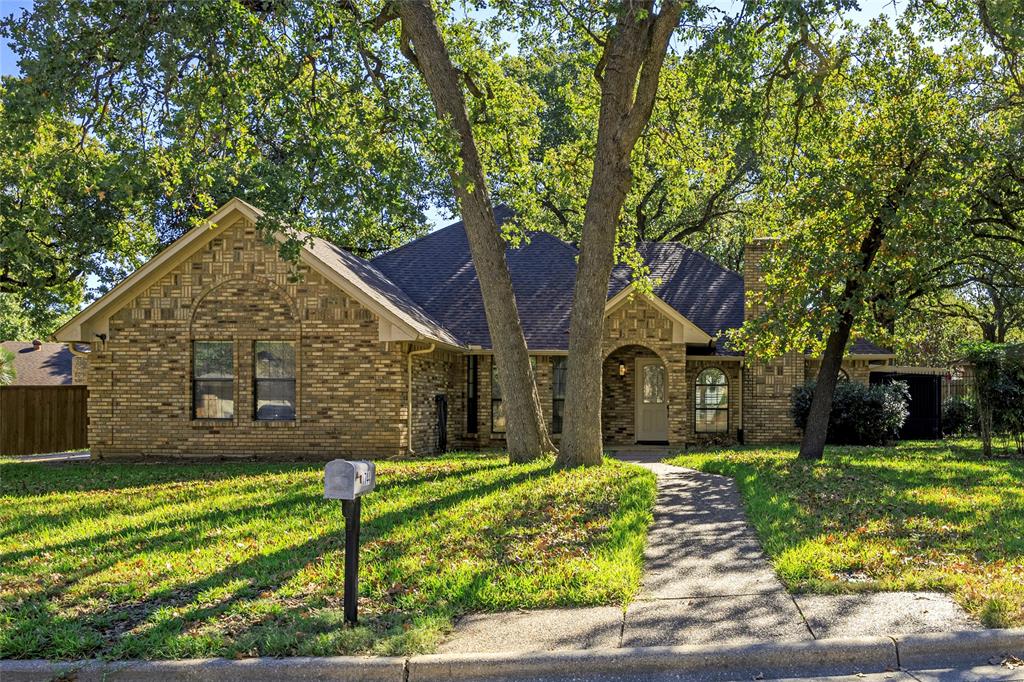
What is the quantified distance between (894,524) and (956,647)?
3854 millimetres

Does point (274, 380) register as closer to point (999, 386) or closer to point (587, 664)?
point (587, 664)

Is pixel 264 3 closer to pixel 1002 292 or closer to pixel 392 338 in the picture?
pixel 392 338

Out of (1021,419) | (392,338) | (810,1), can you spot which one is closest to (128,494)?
(392,338)

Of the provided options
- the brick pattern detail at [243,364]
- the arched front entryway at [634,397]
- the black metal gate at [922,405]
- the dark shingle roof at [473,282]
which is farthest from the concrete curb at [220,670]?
the black metal gate at [922,405]

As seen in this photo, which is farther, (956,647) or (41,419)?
(41,419)

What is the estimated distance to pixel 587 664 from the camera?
523 cm

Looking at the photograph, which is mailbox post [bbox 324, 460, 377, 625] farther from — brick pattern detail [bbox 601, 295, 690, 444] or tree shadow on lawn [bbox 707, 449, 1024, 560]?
brick pattern detail [bbox 601, 295, 690, 444]

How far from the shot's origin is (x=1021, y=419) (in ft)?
59.8

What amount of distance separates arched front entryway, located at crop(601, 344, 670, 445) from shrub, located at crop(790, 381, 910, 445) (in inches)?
134

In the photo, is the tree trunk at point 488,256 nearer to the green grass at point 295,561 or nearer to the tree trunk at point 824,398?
the green grass at point 295,561

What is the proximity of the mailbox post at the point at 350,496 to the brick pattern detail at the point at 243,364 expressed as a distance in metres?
11.6

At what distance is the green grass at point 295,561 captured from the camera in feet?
19.1

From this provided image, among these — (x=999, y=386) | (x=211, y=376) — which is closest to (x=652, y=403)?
(x=999, y=386)

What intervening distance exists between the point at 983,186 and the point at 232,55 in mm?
13362
